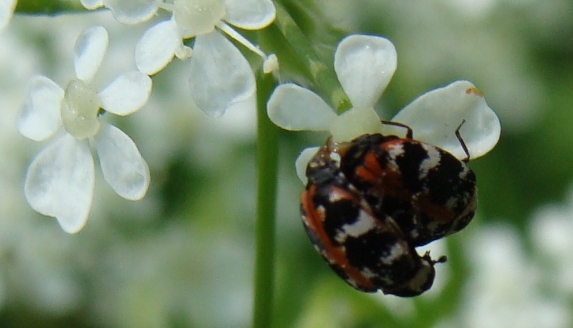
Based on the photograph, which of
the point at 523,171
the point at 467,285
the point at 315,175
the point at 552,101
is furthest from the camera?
the point at 552,101

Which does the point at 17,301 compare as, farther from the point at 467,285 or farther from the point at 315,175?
the point at 315,175

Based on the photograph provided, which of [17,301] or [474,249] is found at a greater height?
[474,249]

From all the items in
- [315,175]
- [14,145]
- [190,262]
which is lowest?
[190,262]

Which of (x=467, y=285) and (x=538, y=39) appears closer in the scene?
(x=467, y=285)

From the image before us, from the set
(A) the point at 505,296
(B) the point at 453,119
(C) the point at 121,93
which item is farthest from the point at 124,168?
(A) the point at 505,296

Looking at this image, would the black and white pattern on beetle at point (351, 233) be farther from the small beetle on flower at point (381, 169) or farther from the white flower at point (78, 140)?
the white flower at point (78, 140)

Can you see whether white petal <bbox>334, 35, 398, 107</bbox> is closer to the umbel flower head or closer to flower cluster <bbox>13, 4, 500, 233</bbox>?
flower cluster <bbox>13, 4, 500, 233</bbox>

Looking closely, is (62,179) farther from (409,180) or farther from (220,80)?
(409,180)

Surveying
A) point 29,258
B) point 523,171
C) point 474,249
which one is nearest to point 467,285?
point 474,249
